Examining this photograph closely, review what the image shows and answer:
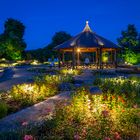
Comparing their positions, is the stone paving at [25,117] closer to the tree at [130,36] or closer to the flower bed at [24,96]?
the flower bed at [24,96]

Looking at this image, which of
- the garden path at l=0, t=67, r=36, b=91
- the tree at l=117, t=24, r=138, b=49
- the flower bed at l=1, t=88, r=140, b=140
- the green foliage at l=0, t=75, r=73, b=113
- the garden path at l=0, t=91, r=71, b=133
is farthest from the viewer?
the tree at l=117, t=24, r=138, b=49

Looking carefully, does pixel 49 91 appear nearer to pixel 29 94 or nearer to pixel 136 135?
A: pixel 29 94

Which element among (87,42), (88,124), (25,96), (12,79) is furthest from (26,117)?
(87,42)

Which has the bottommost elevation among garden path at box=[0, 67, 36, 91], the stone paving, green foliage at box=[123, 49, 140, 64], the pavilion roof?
the stone paving

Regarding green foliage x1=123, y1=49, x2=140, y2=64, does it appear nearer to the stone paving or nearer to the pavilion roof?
the pavilion roof

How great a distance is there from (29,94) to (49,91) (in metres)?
1.40

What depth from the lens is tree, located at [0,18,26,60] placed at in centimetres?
4969

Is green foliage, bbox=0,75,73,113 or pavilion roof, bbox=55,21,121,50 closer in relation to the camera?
green foliage, bbox=0,75,73,113

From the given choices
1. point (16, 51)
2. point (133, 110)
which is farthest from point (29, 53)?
point (133, 110)

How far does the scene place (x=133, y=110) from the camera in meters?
8.19

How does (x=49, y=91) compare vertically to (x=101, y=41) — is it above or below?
below

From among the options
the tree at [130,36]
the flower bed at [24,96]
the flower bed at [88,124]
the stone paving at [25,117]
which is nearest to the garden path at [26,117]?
the stone paving at [25,117]

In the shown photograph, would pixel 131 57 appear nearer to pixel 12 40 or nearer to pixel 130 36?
pixel 130 36

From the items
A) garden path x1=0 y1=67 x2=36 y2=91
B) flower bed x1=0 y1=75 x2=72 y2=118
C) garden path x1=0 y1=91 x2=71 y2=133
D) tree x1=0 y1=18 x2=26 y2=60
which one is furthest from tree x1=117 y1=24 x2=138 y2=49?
garden path x1=0 y1=91 x2=71 y2=133
